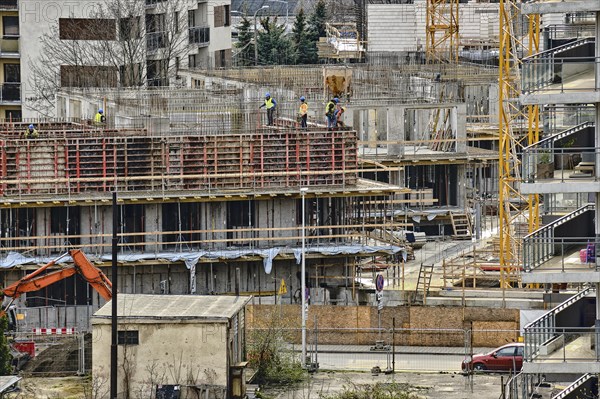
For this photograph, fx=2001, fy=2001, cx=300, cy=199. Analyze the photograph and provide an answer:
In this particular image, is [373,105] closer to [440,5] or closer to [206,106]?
[206,106]

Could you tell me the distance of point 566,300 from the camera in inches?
1393

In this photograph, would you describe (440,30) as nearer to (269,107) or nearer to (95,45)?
(95,45)

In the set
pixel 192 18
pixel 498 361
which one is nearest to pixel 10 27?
pixel 192 18

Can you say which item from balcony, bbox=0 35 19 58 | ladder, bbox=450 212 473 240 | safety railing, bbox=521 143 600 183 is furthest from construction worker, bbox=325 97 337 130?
balcony, bbox=0 35 19 58

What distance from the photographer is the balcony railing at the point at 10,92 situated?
336 ft

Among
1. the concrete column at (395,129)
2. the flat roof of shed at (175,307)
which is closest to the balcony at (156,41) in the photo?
the concrete column at (395,129)

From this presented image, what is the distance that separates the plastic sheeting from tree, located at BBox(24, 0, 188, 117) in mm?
39346

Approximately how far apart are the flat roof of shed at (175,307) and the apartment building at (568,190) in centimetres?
1408

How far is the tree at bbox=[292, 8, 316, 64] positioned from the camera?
426 ft

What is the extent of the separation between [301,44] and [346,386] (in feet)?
273

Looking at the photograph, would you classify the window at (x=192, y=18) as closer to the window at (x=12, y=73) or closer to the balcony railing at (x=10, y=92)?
the window at (x=12, y=73)

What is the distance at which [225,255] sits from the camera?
197 feet

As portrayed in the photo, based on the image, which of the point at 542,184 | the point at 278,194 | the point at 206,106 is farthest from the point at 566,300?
the point at 206,106

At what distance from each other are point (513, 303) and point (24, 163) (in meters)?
15.7
